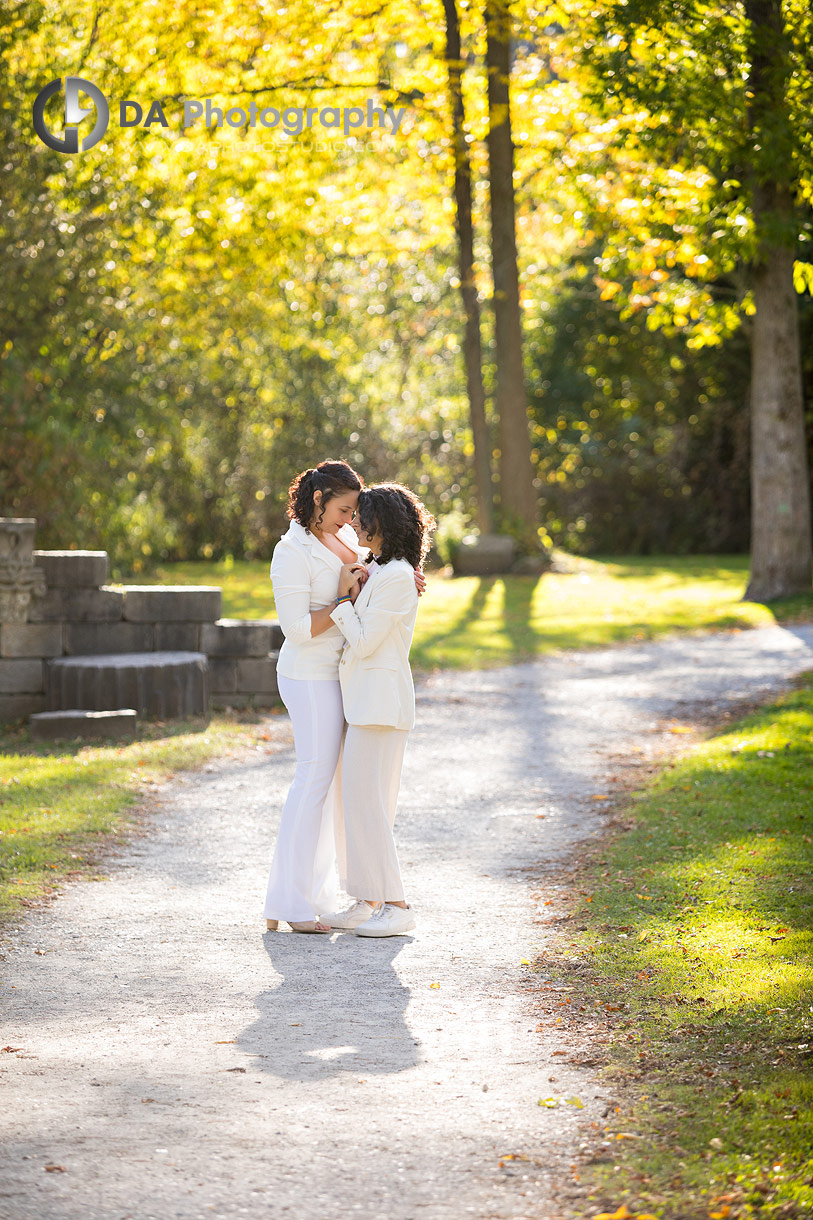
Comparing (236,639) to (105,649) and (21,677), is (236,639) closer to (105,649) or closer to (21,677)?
(105,649)

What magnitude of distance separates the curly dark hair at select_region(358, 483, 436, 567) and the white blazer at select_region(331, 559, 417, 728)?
0.05 metres

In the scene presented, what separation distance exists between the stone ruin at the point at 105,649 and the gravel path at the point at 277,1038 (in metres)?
2.30

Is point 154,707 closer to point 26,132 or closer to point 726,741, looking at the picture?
point 726,741

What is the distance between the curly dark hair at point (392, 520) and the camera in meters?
5.48

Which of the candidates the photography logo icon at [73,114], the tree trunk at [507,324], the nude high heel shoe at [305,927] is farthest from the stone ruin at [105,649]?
the tree trunk at [507,324]

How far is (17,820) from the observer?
24.2 feet

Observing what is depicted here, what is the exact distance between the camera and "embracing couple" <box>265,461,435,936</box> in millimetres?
5516

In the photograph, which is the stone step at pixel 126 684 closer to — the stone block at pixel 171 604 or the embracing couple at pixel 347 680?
the stone block at pixel 171 604

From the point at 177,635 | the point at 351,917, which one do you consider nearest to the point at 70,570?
the point at 177,635

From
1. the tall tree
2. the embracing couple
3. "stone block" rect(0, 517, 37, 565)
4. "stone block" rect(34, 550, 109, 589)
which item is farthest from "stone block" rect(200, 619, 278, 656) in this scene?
the embracing couple

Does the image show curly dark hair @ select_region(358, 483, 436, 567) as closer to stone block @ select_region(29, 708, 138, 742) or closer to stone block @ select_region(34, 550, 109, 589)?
stone block @ select_region(29, 708, 138, 742)

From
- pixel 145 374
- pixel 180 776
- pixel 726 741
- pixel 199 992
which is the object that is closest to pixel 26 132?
pixel 145 374

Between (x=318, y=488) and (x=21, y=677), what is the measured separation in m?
5.87

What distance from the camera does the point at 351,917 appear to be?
5781 mm
